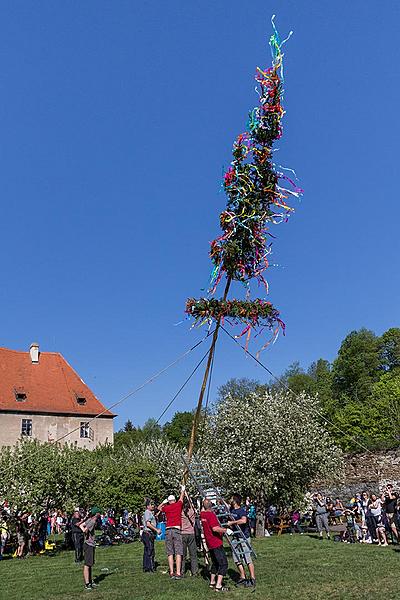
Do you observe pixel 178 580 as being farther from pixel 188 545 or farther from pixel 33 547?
pixel 33 547

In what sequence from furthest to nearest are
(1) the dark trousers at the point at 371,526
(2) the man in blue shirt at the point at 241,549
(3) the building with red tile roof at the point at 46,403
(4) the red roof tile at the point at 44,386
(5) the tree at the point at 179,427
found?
(5) the tree at the point at 179,427, (4) the red roof tile at the point at 44,386, (3) the building with red tile roof at the point at 46,403, (1) the dark trousers at the point at 371,526, (2) the man in blue shirt at the point at 241,549

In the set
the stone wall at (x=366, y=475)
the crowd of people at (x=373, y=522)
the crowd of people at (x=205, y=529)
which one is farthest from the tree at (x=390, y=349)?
the crowd of people at (x=373, y=522)

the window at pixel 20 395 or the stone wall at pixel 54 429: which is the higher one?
the window at pixel 20 395

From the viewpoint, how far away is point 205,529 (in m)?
13.6

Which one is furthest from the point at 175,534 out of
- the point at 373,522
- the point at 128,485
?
the point at 128,485

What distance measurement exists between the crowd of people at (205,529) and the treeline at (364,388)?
22.2 m

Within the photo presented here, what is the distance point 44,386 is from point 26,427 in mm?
4717

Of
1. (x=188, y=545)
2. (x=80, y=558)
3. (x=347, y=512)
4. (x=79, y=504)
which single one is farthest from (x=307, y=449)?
(x=188, y=545)

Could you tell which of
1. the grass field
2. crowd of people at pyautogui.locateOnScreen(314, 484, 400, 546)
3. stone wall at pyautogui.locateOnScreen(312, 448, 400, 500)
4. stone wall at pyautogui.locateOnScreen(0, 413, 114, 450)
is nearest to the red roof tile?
stone wall at pyautogui.locateOnScreen(0, 413, 114, 450)

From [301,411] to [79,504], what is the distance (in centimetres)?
1367

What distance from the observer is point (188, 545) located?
1541 centimetres

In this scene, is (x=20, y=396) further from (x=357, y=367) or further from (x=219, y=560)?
(x=219, y=560)

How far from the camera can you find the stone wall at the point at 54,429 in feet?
170

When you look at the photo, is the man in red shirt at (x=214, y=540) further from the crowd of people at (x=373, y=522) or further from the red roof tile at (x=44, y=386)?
the red roof tile at (x=44, y=386)
